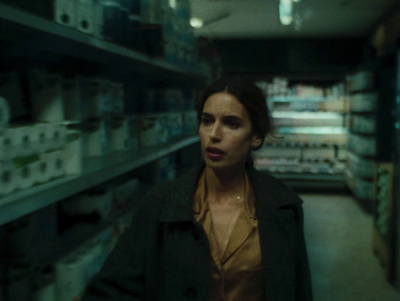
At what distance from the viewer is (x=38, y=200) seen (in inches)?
53.5

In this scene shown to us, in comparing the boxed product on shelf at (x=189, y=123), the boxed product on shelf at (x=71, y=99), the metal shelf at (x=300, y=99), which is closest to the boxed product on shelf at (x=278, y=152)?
the metal shelf at (x=300, y=99)

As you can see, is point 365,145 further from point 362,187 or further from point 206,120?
point 206,120

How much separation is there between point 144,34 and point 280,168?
6.48 m

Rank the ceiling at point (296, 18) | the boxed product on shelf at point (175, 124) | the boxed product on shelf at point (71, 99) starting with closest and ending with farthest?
the boxed product on shelf at point (71, 99) < the boxed product on shelf at point (175, 124) < the ceiling at point (296, 18)

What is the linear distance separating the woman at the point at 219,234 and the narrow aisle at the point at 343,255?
2572mm

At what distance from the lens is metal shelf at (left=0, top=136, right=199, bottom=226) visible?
4.06 feet

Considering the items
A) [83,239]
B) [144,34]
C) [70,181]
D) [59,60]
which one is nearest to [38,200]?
[70,181]

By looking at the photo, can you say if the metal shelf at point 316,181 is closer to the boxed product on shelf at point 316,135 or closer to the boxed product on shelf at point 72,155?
the boxed product on shelf at point 316,135

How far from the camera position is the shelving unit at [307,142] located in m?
8.47

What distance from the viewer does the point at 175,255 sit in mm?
1407

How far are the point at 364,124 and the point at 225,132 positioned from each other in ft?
20.1

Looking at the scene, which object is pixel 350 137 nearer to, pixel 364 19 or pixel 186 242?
pixel 364 19

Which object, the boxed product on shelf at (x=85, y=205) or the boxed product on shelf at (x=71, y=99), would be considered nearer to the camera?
the boxed product on shelf at (x=71, y=99)

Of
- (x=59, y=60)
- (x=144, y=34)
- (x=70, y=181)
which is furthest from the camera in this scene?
(x=144, y=34)
